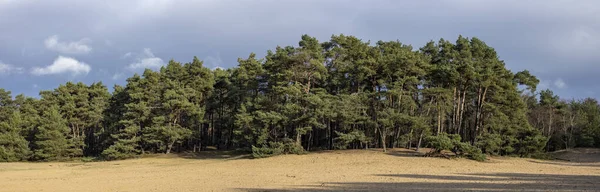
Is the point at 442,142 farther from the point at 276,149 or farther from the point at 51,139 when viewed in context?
the point at 51,139

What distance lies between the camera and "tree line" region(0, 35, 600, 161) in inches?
1373

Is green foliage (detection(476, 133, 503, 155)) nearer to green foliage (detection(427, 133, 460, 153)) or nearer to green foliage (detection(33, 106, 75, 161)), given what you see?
green foliage (detection(427, 133, 460, 153))

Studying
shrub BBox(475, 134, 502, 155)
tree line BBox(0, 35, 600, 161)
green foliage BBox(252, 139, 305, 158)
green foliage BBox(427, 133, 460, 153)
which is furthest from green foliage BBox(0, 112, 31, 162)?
shrub BBox(475, 134, 502, 155)

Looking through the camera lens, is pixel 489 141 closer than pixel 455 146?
No

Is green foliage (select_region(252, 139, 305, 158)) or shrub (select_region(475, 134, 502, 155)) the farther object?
green foliage (select_region(252, 139, 305, 158))

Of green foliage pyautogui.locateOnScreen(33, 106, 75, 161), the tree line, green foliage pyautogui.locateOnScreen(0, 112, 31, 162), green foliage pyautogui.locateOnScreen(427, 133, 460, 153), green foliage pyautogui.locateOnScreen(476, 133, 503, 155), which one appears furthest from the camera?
green foliage pyautogui.locateOnScreen(0, 112, 31, 162)

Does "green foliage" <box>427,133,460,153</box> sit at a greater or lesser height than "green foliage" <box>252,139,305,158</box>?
greater

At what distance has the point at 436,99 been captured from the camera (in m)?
35.2

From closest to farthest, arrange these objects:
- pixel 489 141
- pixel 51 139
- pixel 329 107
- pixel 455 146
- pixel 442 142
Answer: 1. pixel 442 142
2. pixel 455 146
3. pixel 489 141
4. pixel 329 107
5. pixel 51 139

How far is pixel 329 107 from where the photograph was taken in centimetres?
3547

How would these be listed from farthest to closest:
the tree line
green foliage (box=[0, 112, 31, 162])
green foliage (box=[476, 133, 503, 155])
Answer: green foliage (box=[0, 112, 31, 162])
the tree line
green foliage (box=[476, 133, 503, 155])

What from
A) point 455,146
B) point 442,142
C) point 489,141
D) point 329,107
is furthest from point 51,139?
point 489,141

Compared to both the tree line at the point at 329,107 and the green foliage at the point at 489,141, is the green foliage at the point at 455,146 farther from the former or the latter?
the green foliage at the point at 489,141

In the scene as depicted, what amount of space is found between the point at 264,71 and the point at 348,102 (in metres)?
11.0
